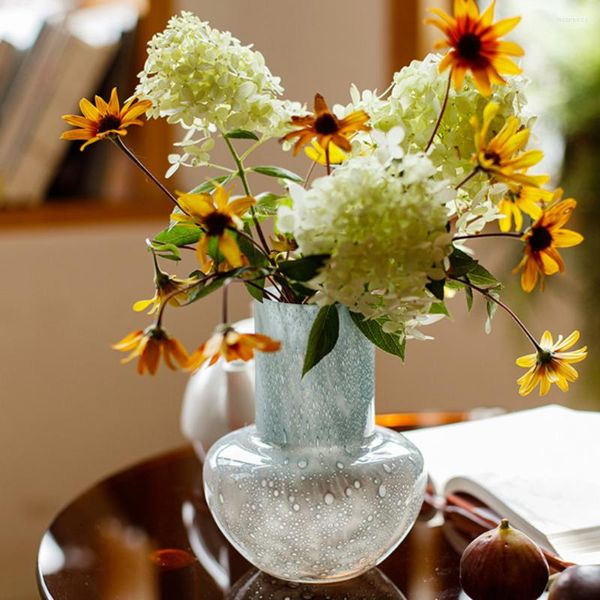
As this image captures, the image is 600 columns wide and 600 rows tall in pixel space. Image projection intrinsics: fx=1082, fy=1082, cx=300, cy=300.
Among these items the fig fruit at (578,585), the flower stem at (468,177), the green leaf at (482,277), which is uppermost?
the flower stem at (468,177)

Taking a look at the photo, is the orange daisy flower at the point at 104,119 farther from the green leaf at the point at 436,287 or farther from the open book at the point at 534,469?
the open book at the point at 534,469

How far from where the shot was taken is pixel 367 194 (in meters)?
0.82

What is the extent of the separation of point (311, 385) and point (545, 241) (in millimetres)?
240

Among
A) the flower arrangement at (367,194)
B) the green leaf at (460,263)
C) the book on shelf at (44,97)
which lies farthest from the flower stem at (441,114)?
the book on shelf at (44,97)

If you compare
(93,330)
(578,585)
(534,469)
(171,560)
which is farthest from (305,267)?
(93,330)

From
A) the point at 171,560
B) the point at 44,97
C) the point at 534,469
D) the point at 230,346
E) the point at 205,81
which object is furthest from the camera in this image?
the point at 44,97

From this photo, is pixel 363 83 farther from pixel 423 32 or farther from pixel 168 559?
pixel 168 559

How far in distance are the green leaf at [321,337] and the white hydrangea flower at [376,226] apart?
0.06 m

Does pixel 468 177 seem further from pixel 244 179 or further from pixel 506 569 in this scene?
pixel 506 569

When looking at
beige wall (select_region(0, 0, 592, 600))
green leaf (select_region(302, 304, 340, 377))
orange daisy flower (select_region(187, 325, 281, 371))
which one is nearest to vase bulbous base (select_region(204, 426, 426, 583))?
green leaf (select_region(302, 304, 340, 377))

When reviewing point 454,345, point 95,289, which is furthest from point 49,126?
point 454,345

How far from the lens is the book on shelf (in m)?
2.20

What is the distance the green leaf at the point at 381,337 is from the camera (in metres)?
0.95

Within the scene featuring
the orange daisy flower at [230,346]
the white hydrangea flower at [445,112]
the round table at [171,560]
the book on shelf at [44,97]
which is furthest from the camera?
the book on shelf at [44,97]
